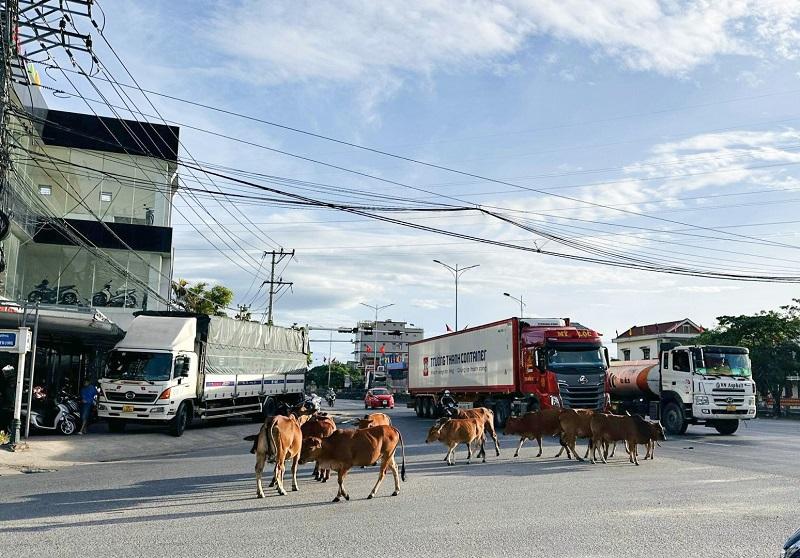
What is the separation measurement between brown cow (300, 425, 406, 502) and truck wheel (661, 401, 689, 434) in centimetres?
1559

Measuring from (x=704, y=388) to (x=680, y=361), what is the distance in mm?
1299

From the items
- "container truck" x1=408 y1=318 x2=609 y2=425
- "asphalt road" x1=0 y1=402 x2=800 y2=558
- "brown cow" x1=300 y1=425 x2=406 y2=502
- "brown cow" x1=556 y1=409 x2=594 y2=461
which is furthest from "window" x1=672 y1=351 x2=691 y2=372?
"brown cow" x1=300 y1=425 x2=406 y2=502

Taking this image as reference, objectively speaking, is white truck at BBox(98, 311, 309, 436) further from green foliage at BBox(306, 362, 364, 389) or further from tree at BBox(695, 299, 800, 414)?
green foliage at BBox(306, 362, 364, 389)

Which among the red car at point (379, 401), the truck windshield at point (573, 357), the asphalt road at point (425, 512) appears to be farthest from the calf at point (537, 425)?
the red car at point (379, 401)

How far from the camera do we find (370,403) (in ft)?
174

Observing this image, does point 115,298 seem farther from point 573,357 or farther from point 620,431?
point 620,431

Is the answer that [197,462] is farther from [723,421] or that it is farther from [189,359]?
[723,421]

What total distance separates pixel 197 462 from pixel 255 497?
5739mm

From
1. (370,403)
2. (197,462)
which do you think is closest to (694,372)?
(197,462)

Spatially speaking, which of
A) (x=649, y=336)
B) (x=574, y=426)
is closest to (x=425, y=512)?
(x=574, y=426)

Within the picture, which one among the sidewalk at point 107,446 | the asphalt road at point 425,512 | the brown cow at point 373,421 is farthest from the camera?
the sidewalk at point 107,446

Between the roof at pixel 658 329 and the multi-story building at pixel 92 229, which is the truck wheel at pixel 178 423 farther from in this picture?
the roof at pixel 658 329

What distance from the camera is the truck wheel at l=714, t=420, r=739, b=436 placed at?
24.8m

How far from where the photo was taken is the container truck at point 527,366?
75.8 feet
